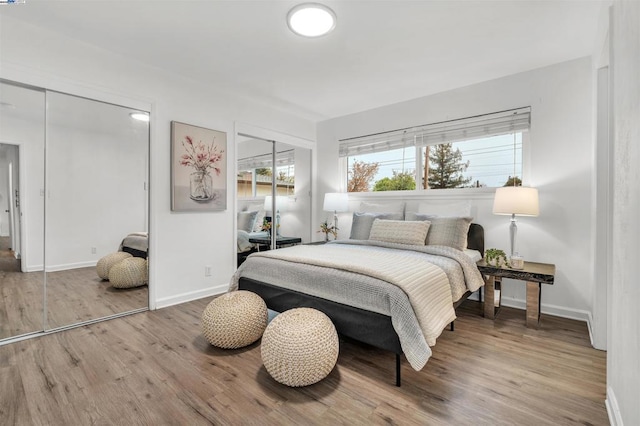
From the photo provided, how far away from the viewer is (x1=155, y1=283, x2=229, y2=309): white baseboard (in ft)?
10.5

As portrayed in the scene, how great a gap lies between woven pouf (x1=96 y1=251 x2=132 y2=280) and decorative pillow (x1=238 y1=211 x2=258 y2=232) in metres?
1.36

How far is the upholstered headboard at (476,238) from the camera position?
11.1 feet

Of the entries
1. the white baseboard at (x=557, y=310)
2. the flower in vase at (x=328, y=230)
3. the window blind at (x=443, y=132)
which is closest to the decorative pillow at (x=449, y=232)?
the white baseboard at (x=557, y=310)

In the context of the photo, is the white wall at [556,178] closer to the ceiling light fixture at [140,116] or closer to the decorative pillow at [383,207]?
the decorative pillow at [383,207]

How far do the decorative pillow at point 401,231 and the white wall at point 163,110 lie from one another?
1840 millimetres

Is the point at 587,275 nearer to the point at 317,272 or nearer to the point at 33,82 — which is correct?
the point at 317,272

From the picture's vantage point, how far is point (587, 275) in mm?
2867

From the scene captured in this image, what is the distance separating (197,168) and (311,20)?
79.5 inches

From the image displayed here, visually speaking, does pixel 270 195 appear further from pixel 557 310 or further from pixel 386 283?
pixel 557 310

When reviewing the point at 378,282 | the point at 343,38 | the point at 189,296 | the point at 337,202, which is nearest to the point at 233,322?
the point at 378,282

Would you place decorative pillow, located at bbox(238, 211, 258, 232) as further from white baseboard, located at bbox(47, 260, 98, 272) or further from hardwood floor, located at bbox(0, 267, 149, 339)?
white baseboard, located at bbox(47, 260, 98, 272)

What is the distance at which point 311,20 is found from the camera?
2.27 meters

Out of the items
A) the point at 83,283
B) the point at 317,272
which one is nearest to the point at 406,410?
the point at 317,272

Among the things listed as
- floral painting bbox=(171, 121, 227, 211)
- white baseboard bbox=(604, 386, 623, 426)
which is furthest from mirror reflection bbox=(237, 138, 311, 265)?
white baseboard bbox=(604, 386, 623, 426)
